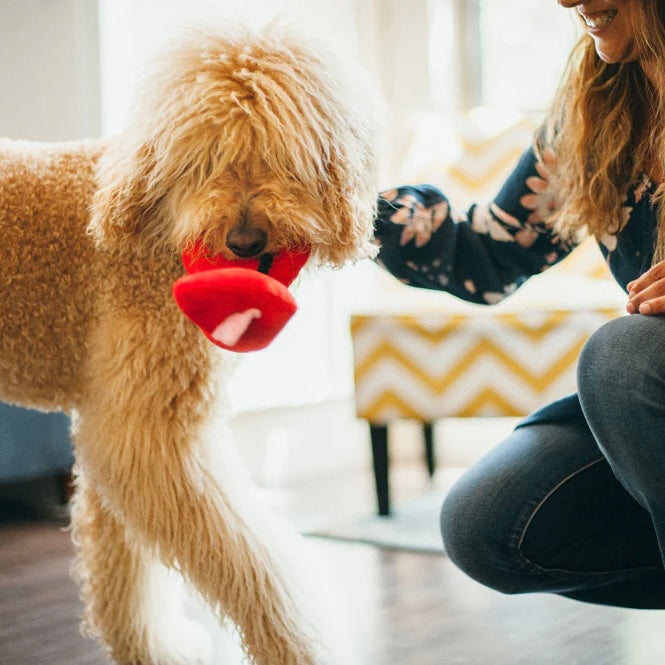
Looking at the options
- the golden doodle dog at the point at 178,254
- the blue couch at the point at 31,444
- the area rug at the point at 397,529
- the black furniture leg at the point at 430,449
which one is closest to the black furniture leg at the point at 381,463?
the area rug at the point at 397,529

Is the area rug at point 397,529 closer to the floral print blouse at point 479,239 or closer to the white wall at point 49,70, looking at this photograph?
the floral print blouse at point 479,239

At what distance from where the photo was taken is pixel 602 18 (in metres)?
1.15

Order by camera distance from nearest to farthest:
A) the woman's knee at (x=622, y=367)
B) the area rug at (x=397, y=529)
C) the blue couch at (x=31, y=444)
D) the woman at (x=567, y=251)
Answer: the woman's knee at (x=622, y=367) < the woman at (x=567, y=251) < the area rug at (x=397, y=529) < the blue couch at (x=31, y=444)

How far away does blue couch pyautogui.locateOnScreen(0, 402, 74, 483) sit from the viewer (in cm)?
228

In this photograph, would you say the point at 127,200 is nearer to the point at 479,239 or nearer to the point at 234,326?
the point at 234,326

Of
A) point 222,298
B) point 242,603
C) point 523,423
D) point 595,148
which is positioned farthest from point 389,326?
point 222,298

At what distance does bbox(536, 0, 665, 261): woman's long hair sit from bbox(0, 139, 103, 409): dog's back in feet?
1.97

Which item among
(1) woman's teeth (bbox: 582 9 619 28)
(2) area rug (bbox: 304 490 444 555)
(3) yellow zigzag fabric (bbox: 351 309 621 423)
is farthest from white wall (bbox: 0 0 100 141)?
(1) woman's teeth (bbox: 582 9 619 28)

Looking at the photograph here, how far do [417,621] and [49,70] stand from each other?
5.10 feet

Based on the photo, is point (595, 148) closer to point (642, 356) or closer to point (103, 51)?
point (642, 356)

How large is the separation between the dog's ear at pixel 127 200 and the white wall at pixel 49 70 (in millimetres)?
1397

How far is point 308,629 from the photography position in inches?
45.9

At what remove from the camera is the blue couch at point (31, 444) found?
2.28m

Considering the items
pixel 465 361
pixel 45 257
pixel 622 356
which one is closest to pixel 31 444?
pixel 465 361
